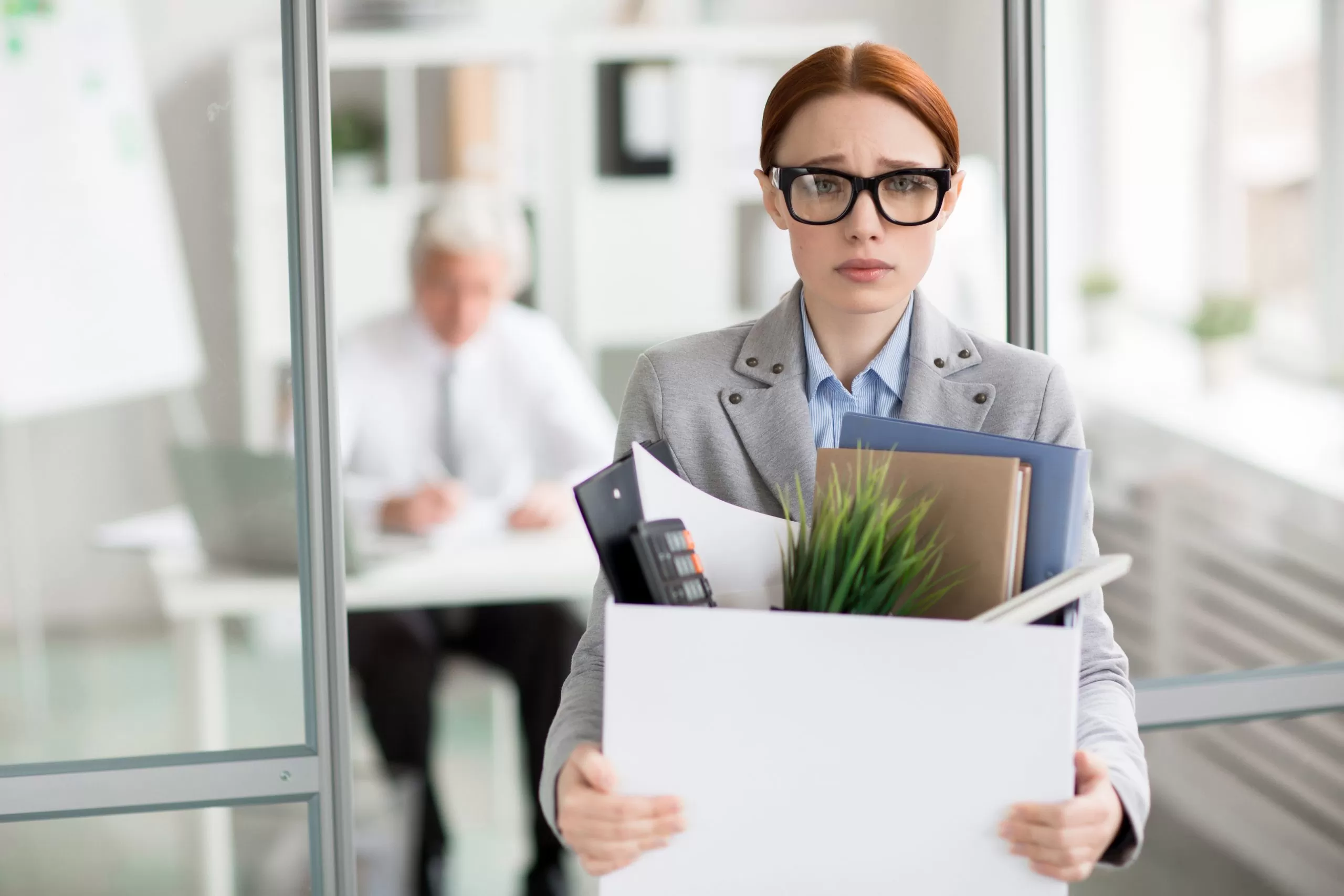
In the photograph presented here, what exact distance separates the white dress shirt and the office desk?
0.34m

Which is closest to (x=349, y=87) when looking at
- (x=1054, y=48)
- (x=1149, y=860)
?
(x=1054, y=48)

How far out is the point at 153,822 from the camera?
1533 mm

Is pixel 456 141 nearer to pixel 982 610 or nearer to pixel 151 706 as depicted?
pixel 151 706

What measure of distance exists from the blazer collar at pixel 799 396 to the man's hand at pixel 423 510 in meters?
1.75

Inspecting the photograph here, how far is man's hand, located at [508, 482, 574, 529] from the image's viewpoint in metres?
2.71

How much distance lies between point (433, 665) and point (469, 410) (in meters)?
0.64

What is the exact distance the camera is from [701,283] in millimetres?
3850

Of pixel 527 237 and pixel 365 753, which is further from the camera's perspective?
pixel 527 237

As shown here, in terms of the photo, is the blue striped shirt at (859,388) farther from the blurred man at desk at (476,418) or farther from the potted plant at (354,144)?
the potted plant at (354,144)

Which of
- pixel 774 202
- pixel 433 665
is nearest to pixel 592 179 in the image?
pixel 433 665

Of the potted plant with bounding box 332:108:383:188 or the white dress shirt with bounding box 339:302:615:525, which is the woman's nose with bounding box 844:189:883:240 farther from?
the potted plant with bounding box 332:108:383:188

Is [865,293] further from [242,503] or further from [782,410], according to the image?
[242,503]

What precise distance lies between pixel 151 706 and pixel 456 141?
2408mm

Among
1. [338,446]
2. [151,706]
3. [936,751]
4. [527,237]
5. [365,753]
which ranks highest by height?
[527,237]
